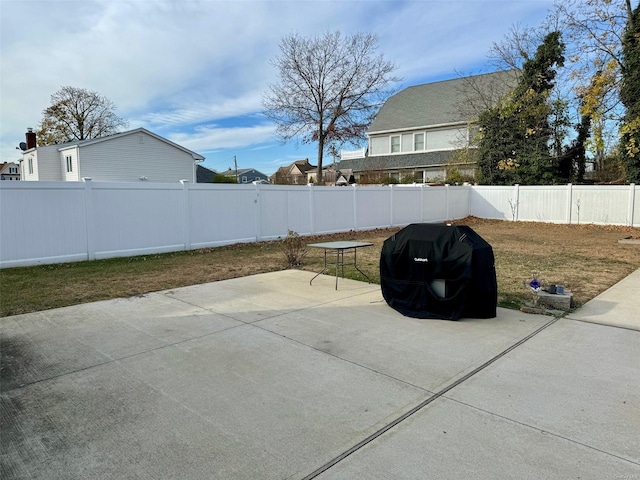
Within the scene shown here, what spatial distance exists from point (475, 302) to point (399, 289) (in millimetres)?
950

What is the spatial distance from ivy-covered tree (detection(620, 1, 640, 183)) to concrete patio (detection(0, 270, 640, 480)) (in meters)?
15.1

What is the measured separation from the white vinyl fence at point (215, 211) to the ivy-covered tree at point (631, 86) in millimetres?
2025

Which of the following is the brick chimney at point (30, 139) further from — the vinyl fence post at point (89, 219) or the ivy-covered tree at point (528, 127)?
the ivy-covered tree at point (528, 127)

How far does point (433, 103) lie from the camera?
30.0 metres

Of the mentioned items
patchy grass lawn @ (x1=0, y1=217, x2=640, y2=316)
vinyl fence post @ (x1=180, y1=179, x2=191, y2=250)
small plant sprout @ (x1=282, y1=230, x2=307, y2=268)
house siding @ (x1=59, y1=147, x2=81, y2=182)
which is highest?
house siding @ (x1=59, y1=147, x2=81, y2=182)

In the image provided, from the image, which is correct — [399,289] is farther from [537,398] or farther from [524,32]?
[524,32]

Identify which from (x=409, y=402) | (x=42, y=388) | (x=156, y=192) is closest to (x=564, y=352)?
(x=409, y=402)

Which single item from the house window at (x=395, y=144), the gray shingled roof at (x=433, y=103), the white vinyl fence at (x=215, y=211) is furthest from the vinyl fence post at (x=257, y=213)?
the house window at (x=395, y=144)

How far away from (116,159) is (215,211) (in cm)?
1521

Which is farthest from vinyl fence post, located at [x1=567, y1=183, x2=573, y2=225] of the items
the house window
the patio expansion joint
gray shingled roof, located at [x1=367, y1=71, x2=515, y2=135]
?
the patio expansion joint

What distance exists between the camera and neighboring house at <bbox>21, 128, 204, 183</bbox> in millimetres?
22938

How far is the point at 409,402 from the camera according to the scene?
120 inches

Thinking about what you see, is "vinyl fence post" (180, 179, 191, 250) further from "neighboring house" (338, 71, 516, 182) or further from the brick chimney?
the brick chimney

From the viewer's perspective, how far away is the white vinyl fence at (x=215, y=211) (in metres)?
8.73
